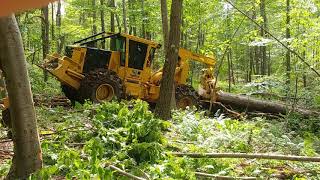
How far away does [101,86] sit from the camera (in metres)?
12.5

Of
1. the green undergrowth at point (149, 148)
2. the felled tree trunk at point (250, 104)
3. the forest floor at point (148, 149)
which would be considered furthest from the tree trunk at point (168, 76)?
the felled tree trunk at point (250, 104)

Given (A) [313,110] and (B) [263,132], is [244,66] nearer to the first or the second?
(A) [313,110]

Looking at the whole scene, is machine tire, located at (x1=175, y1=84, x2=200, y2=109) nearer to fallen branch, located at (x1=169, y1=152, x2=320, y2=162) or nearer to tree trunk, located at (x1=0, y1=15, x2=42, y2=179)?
fallen branch, located at (x1=169, y1=152, x2=320, y2=162)

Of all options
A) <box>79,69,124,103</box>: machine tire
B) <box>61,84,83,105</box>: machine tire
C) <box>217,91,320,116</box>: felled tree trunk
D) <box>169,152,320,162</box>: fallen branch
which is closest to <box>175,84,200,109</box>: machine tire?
<box>217,91,320,116</box>: felled tree trunk

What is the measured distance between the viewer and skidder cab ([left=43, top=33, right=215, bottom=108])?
1250cm

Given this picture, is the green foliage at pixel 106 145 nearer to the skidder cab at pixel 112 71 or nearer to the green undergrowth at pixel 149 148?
the green undergrowth at pixel 149 148

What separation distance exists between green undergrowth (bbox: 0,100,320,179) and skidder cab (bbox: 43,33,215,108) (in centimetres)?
369

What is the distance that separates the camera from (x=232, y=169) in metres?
5.51

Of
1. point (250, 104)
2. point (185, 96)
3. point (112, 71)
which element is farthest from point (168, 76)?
point (250, 104)

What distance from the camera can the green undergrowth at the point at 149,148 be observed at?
4.70 m

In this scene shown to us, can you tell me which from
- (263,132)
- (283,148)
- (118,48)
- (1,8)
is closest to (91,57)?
(118,48)

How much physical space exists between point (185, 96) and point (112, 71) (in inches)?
109

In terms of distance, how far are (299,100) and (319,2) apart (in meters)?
3.21

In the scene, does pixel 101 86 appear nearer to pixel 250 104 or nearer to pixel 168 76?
pixel 168 76
